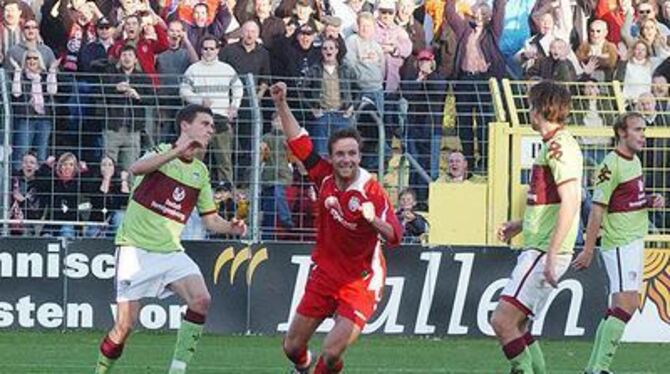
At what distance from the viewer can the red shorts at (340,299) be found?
13617 millimetres

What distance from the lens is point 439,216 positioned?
21438 millimetres

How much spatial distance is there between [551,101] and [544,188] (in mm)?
638

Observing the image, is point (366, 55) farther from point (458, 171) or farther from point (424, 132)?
point (458, 171)

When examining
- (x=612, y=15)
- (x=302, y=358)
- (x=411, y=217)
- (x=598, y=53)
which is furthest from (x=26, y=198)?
(x=612, y=15)

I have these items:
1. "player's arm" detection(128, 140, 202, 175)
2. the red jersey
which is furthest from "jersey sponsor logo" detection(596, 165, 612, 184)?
"player's arm" detection(128, 140, 202, 175)

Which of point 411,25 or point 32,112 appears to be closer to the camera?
point 32,112

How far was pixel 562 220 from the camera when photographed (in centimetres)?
1354

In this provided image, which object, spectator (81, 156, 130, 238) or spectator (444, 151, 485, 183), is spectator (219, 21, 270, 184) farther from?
spectator (444, 151, 485, 183)

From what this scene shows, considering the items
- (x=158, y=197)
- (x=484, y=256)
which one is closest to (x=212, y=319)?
(x=484, y=256)

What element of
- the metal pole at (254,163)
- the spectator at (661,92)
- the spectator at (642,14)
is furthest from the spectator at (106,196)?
the spectator at (642,14)

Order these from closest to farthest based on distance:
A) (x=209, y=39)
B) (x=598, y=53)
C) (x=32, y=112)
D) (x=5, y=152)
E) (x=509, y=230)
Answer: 1. (x=509, y=230)
2. (x=5, y=152)
3. (x=32, y=112)
4. (x=209, y=39)
5. (x=598, y=53)

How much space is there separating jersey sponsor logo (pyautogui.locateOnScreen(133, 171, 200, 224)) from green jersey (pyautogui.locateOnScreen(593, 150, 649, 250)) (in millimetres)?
3461

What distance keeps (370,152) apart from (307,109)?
2.78 feet

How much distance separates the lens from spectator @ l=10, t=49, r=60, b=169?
21.0 m
